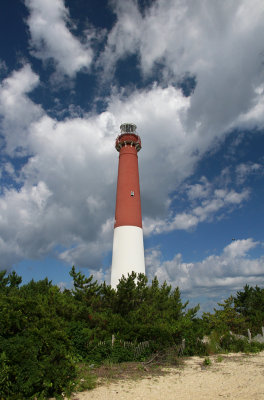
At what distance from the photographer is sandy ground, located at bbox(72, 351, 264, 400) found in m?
8.52

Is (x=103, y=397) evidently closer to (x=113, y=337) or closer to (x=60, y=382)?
(x=60, y=382)

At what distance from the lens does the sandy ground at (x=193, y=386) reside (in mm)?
8523

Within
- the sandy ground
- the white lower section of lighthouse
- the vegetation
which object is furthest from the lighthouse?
the sandy ground

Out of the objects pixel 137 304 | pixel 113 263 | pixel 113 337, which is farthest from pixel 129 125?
pixel 113 337

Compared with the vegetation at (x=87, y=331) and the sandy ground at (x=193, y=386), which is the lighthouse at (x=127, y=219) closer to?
the vegetation at (x=87, y=331)

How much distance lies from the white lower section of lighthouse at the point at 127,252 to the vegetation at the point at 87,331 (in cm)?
325

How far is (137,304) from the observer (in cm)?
1739

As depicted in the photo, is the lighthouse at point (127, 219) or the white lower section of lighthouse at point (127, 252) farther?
the lighthouse at point (127, 219)

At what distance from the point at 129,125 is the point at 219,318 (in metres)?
22.7

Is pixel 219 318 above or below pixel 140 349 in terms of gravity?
above

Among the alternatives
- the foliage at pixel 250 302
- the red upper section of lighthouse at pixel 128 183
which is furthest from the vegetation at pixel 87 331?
the red upper section of lighthouse at pixel 128 183

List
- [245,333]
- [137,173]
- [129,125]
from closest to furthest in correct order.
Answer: [245,333]
[137,173]
[129,125]

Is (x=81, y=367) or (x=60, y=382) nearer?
(x=60, y=382)

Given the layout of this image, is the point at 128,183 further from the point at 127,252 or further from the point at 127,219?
the point at 127,252
